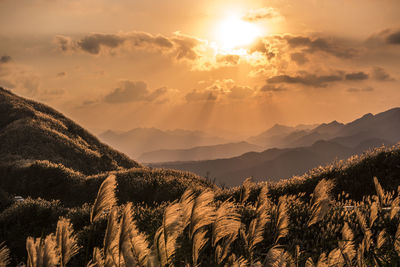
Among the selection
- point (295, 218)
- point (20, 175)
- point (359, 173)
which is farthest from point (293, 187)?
point (20, 175)

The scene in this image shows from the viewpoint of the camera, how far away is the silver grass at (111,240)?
333 centimetres

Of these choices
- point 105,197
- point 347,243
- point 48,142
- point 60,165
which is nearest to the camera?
point 105,197

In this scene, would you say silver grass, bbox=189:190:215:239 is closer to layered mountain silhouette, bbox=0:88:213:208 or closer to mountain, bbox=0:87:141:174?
layered mountain silhouette, bbox=0:88:213:208

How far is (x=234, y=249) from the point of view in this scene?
324 inches

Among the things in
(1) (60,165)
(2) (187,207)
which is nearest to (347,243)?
(2) (187,207)

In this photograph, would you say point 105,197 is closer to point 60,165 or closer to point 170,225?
point 170,225

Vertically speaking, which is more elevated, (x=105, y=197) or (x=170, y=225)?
(x=105, y=197)

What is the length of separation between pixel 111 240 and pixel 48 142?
137 feet

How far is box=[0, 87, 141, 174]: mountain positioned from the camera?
3875cm

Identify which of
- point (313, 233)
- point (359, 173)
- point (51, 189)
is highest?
point (51, 189)

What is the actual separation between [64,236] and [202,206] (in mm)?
1361

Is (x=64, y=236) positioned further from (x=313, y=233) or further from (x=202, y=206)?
(x=313, y=233)

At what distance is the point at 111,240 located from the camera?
3432 mm

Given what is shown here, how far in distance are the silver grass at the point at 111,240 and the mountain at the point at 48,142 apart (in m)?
33.6
